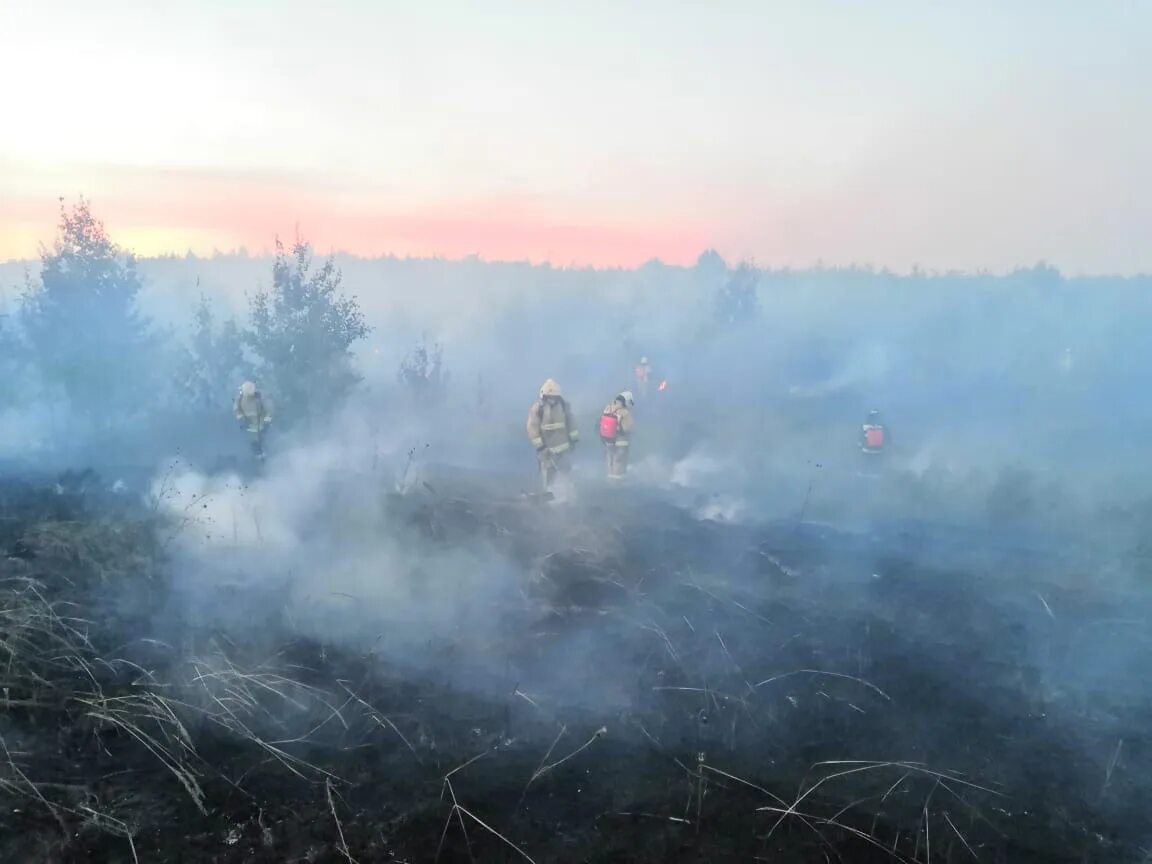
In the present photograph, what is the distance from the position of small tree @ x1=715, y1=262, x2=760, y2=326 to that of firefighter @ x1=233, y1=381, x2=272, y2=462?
2983 cm

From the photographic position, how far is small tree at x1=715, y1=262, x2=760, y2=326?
37906 millimetres

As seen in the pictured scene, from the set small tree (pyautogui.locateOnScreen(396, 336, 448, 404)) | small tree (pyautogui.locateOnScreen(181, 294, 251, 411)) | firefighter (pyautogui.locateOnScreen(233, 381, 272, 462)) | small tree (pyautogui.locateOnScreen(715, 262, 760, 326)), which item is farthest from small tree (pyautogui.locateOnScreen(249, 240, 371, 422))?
small tree (pyautogui.locateOnScreen(715, 262, 760, 326))

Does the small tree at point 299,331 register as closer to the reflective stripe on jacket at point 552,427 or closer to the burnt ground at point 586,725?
the reflective stripe on jacket at point 552,427

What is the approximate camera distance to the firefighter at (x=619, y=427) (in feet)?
43.6

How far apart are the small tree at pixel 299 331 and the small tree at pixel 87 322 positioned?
535cm

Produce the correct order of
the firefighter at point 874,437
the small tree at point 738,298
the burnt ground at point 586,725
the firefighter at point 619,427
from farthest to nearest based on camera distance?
Answer: the small tree at point 738,298 → the firefighter at point 874,437 → the firefighter at point 619,427 → the burnt ground at point 586,725

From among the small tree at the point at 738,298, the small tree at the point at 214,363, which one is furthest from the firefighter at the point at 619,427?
the small tree at the point at 738,298

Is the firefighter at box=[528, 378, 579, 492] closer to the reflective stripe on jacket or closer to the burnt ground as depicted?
the reflective stripe on jacket

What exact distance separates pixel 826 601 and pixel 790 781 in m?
3.83

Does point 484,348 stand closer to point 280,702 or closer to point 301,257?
point 301,257

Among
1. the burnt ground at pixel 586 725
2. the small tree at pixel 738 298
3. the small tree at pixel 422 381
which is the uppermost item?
the small tree at pixel 738 298

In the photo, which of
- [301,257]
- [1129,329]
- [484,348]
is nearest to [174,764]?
[301,257]

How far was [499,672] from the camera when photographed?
641 cm

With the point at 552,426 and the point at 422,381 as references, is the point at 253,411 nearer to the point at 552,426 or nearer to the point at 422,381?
the point at 552,426
